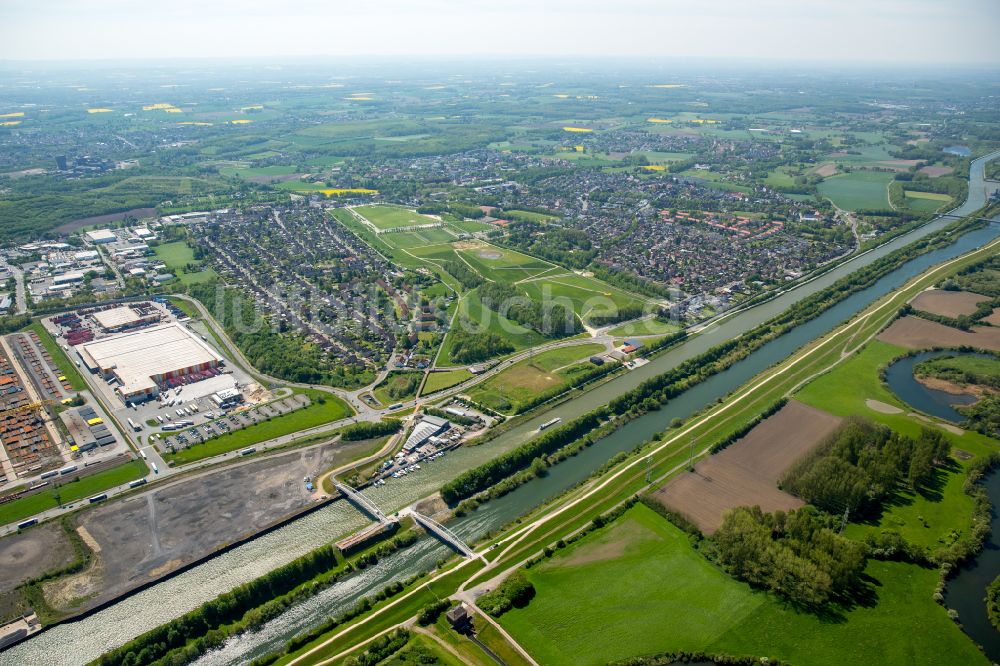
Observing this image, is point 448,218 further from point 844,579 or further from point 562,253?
point 844,579

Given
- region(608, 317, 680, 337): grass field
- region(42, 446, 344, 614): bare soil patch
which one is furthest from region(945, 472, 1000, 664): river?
region(42, 446, 344, 614): bare soil patch

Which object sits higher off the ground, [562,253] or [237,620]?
[562,253]

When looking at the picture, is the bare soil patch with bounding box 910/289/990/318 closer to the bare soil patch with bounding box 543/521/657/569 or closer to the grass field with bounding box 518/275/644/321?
the grass field with bounding box 518/275/644/321

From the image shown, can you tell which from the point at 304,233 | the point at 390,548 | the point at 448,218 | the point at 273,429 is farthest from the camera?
the point at 448,218

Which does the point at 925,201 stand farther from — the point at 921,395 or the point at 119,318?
the point at 119,318

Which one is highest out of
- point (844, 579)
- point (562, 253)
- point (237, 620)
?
point (562, 253)

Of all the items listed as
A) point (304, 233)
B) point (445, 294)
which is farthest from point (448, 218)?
point (445, 294)
